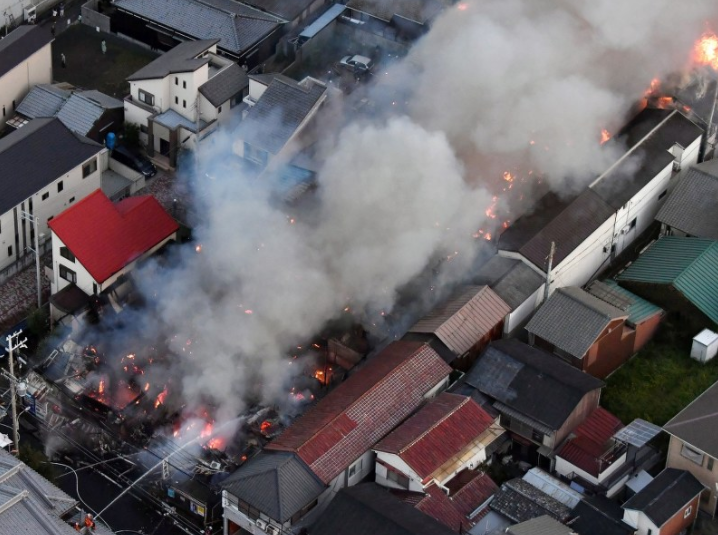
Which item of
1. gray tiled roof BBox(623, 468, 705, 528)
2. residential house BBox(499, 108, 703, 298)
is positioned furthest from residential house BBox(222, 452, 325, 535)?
residential house BBox(499, 108, 703, 298)

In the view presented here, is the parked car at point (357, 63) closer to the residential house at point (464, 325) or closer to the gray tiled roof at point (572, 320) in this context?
the residential house at point (464, 325)

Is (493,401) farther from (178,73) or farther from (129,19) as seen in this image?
(129,19)

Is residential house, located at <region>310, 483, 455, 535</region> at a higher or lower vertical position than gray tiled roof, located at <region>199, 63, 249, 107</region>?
lower

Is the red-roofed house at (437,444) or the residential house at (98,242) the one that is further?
the residential house at (98,242)

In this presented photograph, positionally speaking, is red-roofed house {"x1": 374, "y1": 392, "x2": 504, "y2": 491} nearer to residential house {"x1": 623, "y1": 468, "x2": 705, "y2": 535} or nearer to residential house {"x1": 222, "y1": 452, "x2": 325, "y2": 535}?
residential house {"x1": 222, "y1": 452, "x2": 325, "y2": 535}

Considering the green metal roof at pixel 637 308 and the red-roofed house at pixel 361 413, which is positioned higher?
the green metal roof at pixel 637 308

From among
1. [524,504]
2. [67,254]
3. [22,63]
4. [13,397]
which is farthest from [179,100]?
[524,504]

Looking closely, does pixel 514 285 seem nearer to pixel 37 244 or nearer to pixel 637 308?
pixel 637 308

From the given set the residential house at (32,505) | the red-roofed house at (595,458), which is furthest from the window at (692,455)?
the residential house at (32,505)
